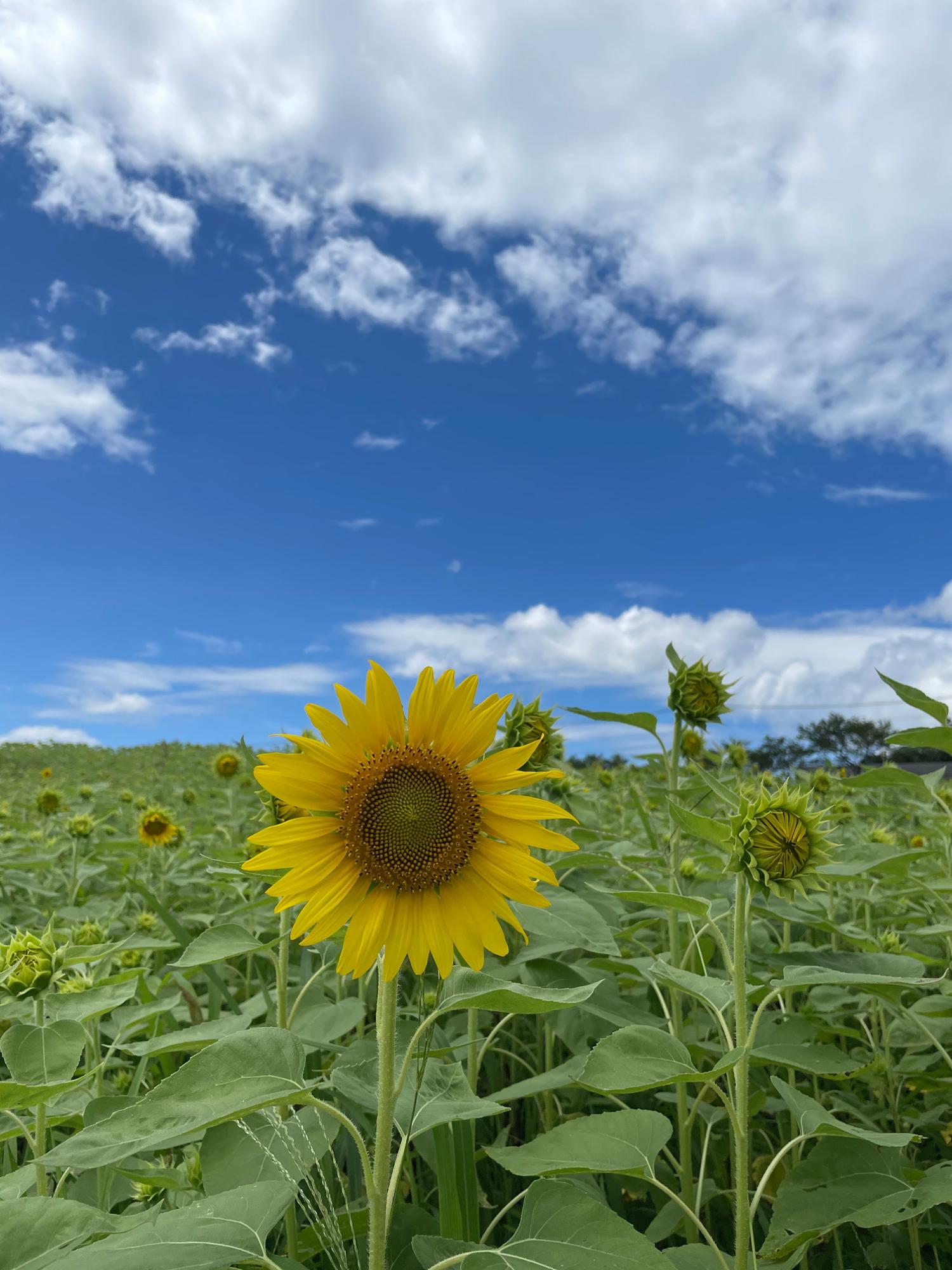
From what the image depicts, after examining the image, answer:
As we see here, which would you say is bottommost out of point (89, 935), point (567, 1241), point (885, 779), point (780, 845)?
point (567, 1241)

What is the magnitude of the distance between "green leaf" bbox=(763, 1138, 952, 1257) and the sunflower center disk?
2.93 feet

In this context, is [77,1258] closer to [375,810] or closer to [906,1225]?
[375,810]

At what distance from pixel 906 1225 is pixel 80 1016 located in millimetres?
2177

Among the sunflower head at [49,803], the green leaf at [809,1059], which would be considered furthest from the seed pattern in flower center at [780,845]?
the sunflower head at [49,803]

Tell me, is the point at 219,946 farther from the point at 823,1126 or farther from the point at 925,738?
the point at 925,738

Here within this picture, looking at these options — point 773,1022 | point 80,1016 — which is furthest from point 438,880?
point 773,1022

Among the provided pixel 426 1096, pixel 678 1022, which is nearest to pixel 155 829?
pixel 678 1022

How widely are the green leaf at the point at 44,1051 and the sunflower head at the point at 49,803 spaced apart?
14.1 ft

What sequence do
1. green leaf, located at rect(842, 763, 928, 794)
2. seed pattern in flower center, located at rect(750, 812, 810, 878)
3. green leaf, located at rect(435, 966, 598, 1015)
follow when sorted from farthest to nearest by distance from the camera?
1. green leaf, located at rect(842, 763, 928, 794)
2. seed pattern in flower center, located at rect(750, 812, 810, 878)
3. green leaf, located at rect(435, 966, 598, 1015)

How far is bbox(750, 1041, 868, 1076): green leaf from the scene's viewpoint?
180 centimetres

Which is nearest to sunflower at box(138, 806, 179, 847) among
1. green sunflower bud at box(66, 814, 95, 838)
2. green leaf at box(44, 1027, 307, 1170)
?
green sunflower bud at box(66, 814, 95, 838)

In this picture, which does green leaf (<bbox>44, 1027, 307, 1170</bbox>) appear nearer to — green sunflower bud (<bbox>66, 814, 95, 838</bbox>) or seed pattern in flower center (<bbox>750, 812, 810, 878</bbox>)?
seed pattern in flower center (<bbox>750, 812, 810, 878</bbox>)

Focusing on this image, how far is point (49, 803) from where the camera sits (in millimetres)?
5898

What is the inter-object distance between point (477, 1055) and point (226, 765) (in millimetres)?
3865
